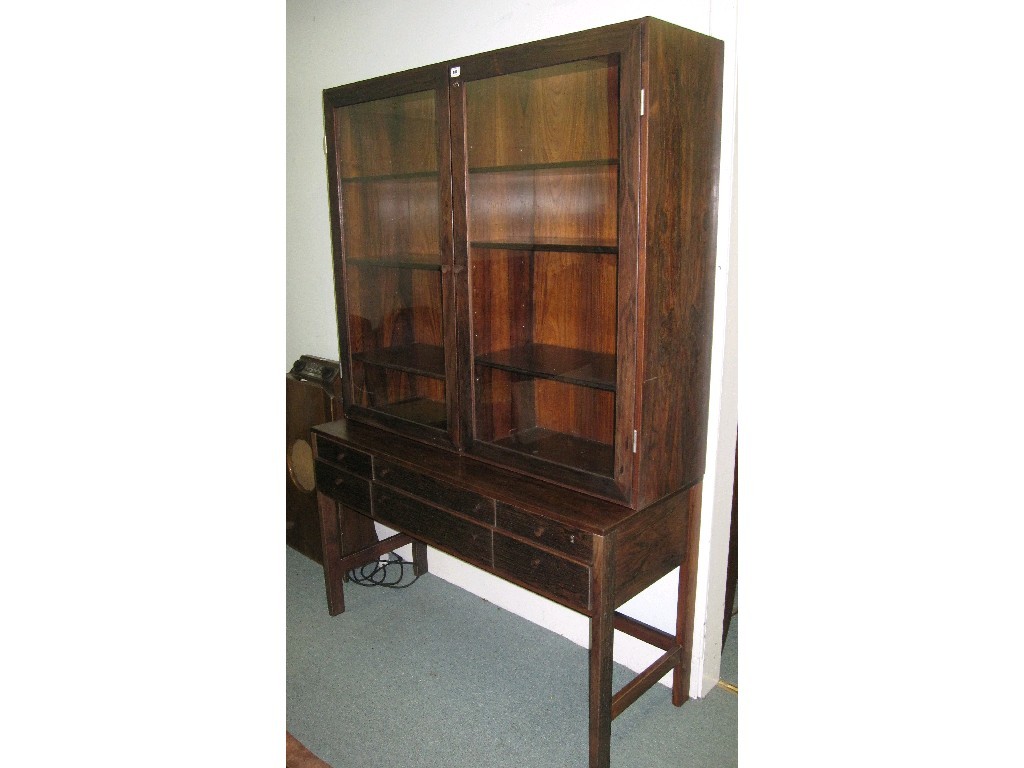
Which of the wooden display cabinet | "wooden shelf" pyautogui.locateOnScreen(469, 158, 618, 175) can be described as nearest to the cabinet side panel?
the wooden display cabinet

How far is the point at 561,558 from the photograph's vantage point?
1655mm

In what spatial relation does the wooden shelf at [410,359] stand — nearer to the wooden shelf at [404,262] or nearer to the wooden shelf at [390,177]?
the wooden shelf at [404,262]

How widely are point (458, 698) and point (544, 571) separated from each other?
68 centimetres

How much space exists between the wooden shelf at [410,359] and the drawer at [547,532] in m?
0.54

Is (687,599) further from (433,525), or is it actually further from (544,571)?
(433,525)

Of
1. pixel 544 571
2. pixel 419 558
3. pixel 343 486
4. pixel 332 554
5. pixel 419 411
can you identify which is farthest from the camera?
pixel 419 558

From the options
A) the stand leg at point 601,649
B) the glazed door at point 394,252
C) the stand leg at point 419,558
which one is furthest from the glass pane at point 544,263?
the stand leg at point 419,558

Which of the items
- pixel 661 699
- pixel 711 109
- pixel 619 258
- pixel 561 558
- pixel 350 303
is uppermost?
pixel 711 109

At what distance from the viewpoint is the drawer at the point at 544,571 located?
163 cm

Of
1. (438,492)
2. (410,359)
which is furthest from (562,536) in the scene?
(410,359)

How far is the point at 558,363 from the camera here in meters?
1.93

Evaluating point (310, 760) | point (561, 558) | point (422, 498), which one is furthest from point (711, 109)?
point (310, 760)
